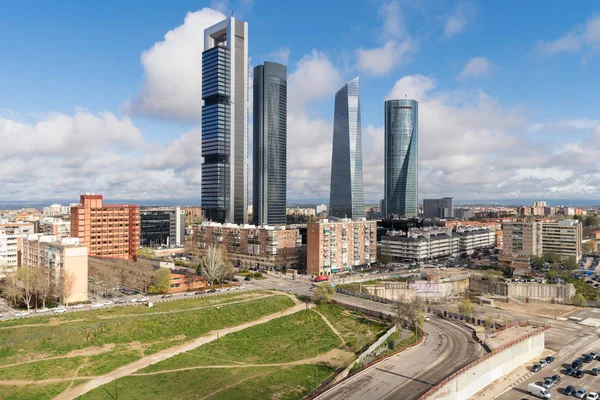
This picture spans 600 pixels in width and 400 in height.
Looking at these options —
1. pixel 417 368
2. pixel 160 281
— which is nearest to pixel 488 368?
pixel 417 368

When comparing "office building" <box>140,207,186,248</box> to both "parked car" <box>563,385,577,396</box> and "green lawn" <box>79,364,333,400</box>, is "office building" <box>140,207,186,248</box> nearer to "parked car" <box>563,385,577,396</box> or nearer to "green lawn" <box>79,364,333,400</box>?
"green lawn" <box>79,364,333,400</box>

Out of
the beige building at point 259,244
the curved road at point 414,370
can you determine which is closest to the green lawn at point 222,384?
the curved road at point 414,370

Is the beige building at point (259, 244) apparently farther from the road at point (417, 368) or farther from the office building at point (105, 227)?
the road at point (417, 368)

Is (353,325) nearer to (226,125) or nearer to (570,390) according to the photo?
(570,390)

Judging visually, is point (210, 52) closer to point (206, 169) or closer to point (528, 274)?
point (206, 169)

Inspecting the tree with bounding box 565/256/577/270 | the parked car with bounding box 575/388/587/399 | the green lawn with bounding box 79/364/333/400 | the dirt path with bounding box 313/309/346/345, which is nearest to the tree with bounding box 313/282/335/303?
the dirt path with bounding box 313/309/346/345

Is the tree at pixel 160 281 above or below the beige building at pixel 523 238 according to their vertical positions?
below

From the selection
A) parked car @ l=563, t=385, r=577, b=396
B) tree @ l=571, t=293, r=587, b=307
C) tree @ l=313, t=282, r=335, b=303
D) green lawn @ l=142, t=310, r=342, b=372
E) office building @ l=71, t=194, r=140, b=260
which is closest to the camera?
parked car @ l=563, t=385, r=577, b=396
